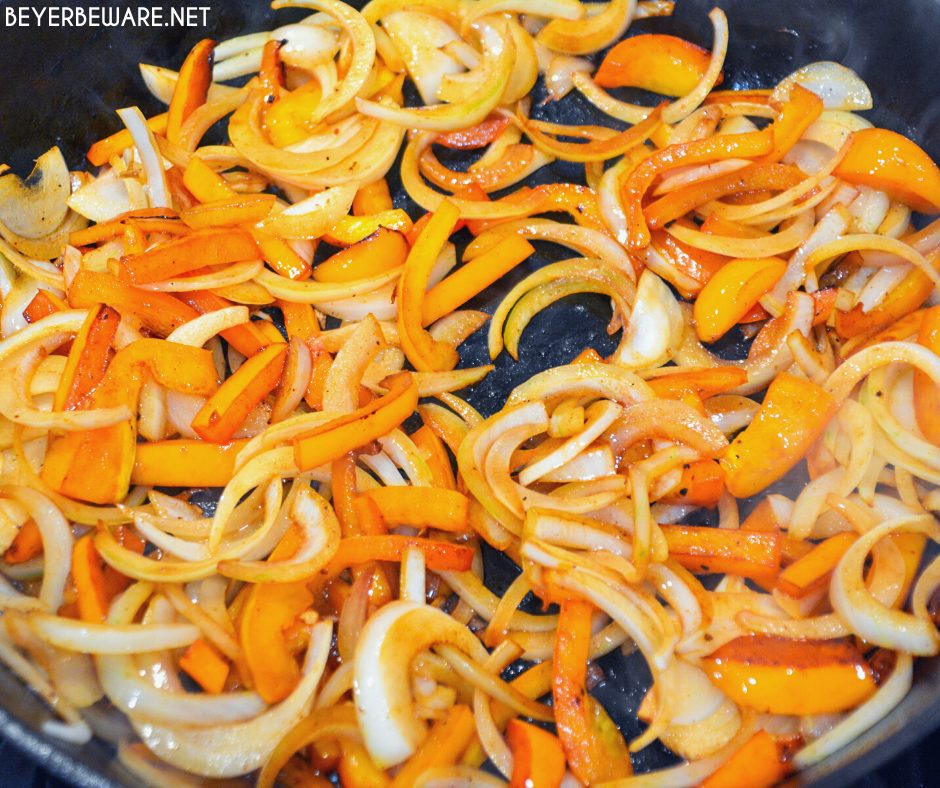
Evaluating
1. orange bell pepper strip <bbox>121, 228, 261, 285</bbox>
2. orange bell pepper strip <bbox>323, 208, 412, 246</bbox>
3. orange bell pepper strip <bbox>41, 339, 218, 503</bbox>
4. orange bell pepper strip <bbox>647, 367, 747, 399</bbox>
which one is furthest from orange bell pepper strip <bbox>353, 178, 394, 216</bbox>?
orange bell pepper strip <bbox>647, 367, 747, 399</bbox>

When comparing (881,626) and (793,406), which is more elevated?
(793,406)

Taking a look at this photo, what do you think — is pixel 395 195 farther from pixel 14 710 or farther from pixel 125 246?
pixel 14 710

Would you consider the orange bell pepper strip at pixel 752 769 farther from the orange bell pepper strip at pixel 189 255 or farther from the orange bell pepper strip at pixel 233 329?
the orange bell pepper strip at pixel 189 255

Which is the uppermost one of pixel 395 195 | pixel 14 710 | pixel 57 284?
pixel 395 195

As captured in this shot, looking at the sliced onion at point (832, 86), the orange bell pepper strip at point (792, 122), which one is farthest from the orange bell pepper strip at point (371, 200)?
the sliced onion at point (832, 86)

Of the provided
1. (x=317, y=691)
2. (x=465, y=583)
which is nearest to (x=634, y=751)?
(x=465, y=583)

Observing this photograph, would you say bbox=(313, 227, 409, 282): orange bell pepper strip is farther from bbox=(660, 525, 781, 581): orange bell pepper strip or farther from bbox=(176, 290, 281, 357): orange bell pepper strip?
bbox=(660, 525, 781, 581): orange bell pepper strip
